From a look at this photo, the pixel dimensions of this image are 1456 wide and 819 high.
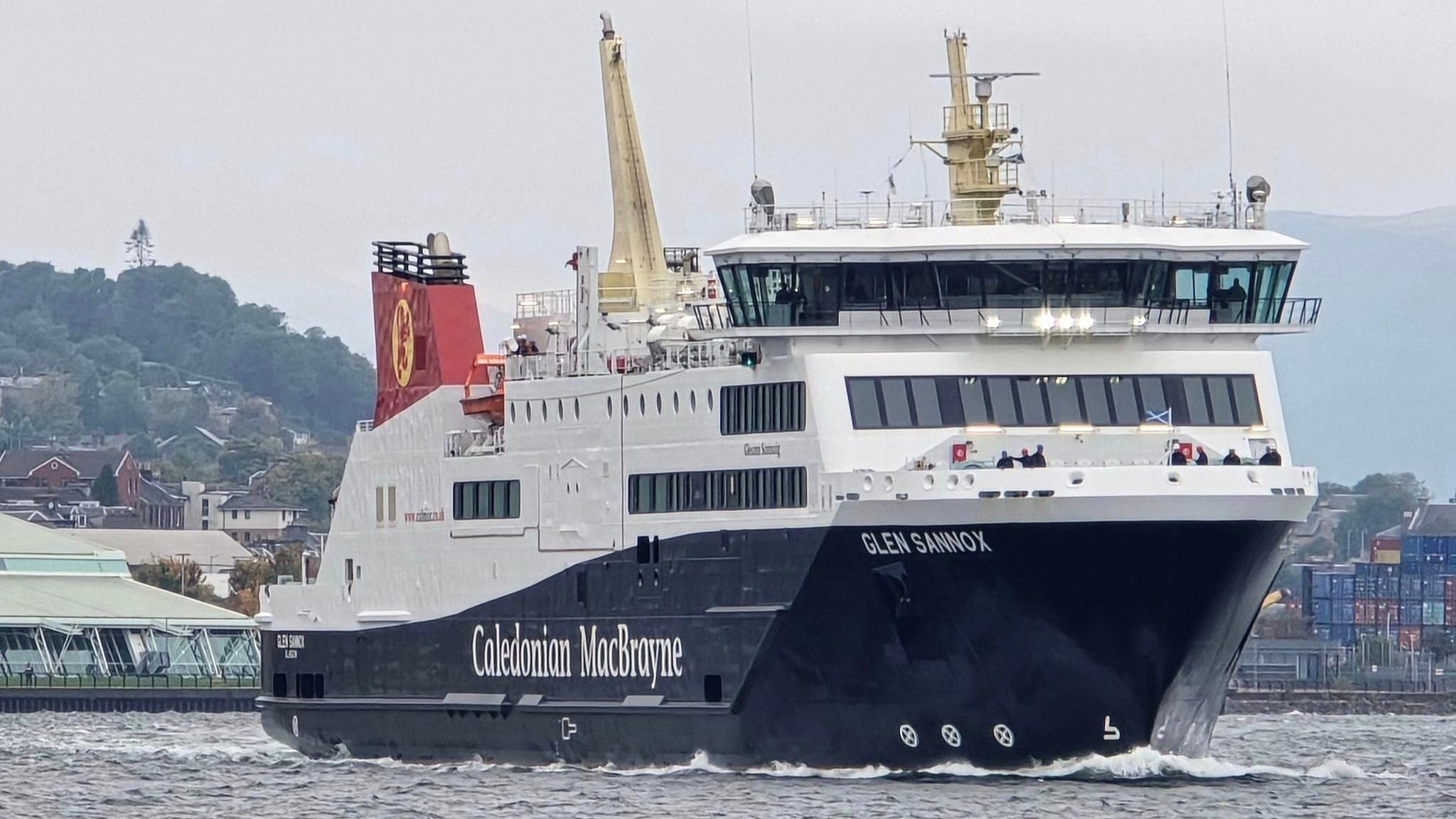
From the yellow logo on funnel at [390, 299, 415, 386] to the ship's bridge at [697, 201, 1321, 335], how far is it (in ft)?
38.3

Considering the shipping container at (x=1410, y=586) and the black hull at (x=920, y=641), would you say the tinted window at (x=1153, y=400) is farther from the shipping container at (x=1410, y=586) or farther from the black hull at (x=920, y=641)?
the shipping container at (x=1410, y=586)

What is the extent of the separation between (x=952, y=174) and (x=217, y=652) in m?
65.6

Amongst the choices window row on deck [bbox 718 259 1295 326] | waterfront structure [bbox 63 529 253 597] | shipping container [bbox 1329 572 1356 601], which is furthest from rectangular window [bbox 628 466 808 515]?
shipping container [bbox 1329 572 1356 601]

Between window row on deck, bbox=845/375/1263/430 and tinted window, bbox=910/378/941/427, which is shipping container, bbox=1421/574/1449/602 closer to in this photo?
window row on deck, bbox=845/375/1263/430

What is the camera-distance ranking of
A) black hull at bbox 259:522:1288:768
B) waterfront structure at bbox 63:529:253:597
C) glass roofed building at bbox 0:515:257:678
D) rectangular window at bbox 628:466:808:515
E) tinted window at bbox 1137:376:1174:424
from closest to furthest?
black hull at bbox 259:522:1288:768 → tinted window at bbox 1137:376:1174:424 → rectangular window at bbox 628:466:808:515 → glass roofed building at bbox 0:515:257:678 → waterfront structure at bbox 63:529:253:597

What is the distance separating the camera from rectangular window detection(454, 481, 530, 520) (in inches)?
2074

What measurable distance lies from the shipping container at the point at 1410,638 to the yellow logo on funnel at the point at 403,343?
320ft

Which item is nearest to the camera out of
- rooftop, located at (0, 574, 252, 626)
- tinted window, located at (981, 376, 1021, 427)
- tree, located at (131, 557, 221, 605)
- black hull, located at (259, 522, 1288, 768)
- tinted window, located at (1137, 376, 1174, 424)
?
black hull, located at (259, 522, 1288, 768)

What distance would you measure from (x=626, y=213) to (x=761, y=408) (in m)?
10.7

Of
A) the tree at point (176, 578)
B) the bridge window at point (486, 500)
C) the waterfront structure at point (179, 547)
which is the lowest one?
the bridge window at point (486, 500)

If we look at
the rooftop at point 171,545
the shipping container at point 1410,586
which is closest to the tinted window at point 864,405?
the rooftop at point 171,545

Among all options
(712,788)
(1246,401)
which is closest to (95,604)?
(712,788)

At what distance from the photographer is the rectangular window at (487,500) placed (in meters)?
52.7

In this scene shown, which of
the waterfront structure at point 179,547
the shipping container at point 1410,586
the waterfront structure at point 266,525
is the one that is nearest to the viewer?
the waterfront structure at point 179,547
